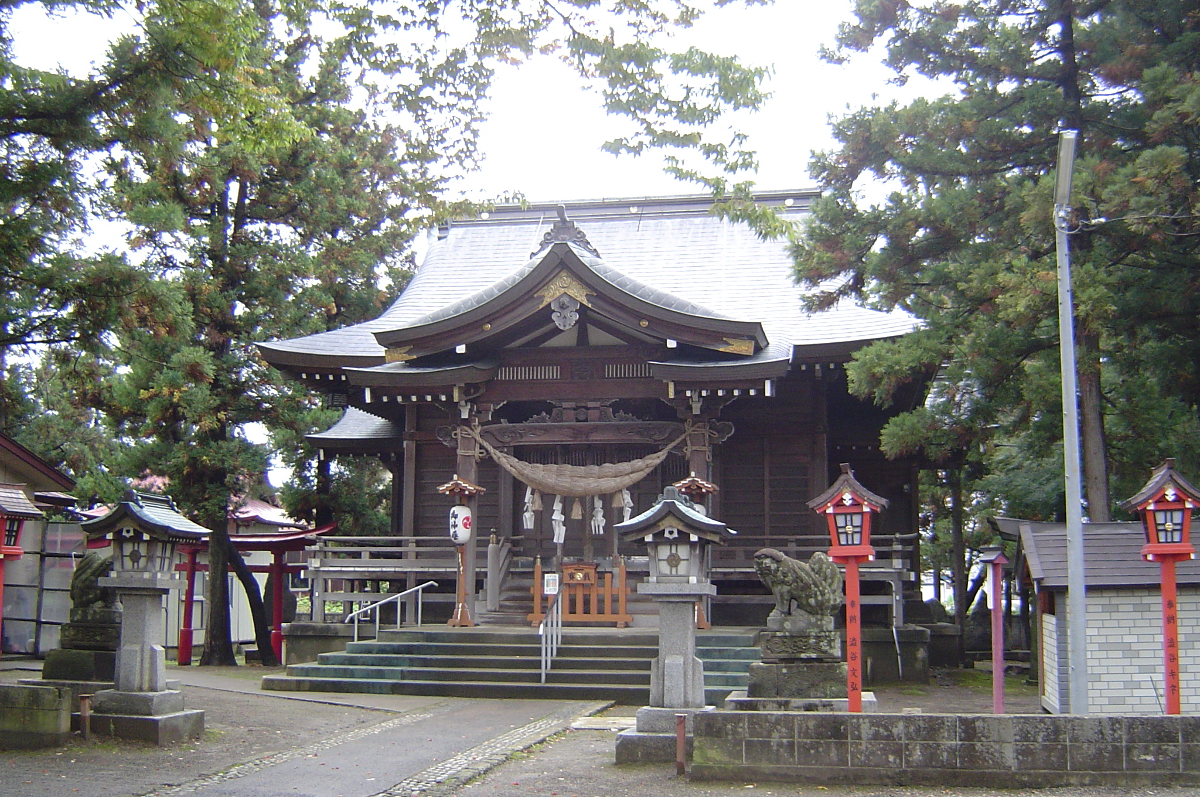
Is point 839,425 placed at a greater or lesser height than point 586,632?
greater

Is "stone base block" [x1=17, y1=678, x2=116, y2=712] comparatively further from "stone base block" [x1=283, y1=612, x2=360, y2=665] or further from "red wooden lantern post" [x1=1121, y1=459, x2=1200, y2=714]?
"red wooden lantern post" [x1=1121, y1=459, x2=1200, y2=714]

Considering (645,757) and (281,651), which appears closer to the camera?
(645,757)

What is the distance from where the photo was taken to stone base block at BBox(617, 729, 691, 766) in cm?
884

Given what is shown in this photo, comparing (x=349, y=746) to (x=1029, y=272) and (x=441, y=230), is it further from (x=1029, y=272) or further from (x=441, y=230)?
(x=441, y=230)

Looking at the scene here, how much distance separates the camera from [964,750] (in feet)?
25.7

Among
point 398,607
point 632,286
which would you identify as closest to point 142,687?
point 398,607

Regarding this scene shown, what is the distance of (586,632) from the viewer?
47.7 feet

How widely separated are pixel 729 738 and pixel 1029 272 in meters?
6.62

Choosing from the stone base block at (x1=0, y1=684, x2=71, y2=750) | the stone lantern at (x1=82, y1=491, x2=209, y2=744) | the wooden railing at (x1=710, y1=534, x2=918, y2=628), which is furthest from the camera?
the wooden railing at (x1=710, y1=534, x2=918, y2=628)

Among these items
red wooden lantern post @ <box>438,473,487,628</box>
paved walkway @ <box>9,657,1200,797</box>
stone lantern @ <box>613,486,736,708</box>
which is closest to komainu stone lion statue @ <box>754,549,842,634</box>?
stone lantern @ <box>613,486,736,708</box>

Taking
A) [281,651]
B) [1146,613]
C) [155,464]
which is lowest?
[281,651]

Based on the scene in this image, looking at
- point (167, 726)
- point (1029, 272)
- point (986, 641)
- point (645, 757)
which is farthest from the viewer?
point (986, 641)

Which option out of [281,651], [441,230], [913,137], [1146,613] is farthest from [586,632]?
[441,230]

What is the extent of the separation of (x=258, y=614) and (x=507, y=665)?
29.3ft
